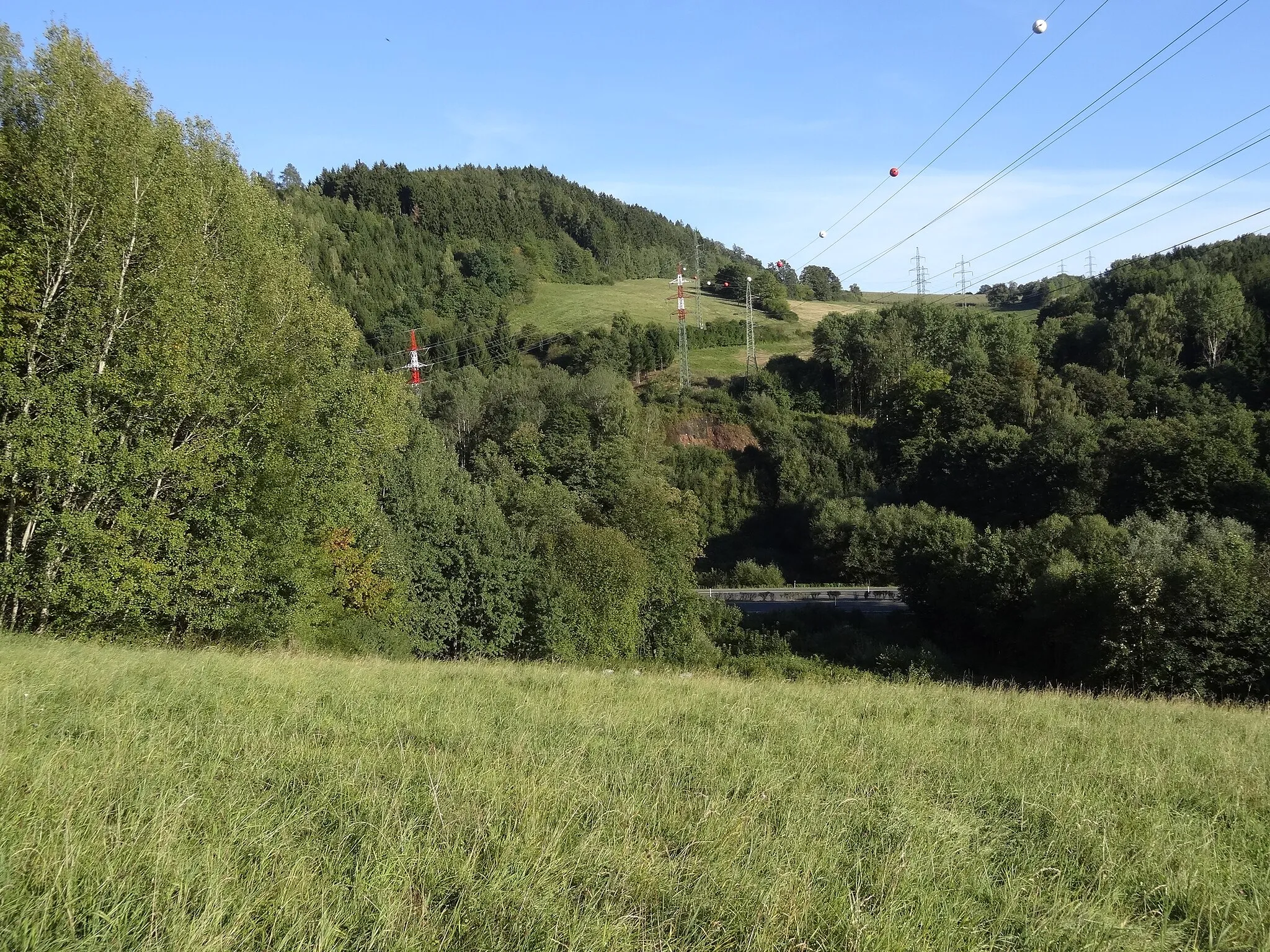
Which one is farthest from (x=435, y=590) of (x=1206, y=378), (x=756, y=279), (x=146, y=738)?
(x=756, y=279)

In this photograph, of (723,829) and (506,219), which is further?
(506,219)

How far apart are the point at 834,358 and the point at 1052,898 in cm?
9096

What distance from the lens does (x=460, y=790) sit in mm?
4660

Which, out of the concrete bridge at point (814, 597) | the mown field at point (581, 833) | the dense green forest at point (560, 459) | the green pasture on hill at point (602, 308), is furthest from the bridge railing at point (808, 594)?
the green pasture on hill at point (602, 308)

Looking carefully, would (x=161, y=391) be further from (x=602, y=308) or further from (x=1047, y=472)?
(x=602, y=308)

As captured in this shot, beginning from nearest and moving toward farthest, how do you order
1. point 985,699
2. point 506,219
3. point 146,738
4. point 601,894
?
point 601,894 → point 146,738 → point 985,699 → point 506,219

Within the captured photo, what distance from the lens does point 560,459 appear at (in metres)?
65.1

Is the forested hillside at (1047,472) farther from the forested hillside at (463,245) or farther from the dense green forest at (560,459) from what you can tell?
the forested hillside at (463,245)

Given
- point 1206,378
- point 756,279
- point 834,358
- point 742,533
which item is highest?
point 756,279

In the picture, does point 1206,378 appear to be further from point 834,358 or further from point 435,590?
point 435,590

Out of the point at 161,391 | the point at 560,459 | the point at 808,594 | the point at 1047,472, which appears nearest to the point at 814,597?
the point at 808,594

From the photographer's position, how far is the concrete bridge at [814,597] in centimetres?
4950

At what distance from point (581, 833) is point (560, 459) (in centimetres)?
6135

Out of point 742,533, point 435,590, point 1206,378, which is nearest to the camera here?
point 435,590
